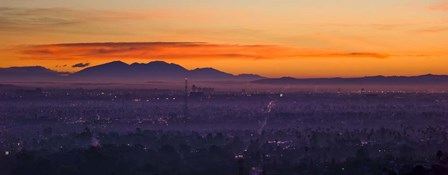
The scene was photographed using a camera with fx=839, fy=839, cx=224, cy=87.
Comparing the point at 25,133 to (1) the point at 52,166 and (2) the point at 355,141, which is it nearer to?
(2) the point at 355,141

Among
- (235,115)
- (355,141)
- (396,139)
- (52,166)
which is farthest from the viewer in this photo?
(235,115)

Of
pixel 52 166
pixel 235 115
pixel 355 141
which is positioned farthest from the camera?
pixel 235 115

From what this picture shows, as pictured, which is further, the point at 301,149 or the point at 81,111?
the point at 81,111

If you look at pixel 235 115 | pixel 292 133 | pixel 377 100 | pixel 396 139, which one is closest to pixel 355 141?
pixel 396 139

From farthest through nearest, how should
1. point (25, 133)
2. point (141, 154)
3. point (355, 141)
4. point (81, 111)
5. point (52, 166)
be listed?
point (81, 111) → point (25, 133) → point (355, 141) → point (141, 154) → point (52, 166)

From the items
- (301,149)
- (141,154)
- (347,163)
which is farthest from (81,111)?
A: (347,163)

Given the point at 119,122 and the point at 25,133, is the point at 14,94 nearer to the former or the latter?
the point at 119,122

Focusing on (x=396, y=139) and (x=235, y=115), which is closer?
(x=396, y=139)

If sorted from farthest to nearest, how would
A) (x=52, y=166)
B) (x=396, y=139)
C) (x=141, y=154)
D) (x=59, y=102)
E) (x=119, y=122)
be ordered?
1. (x=59, y=102)
2. (x=119, y=122)
3. (x=396, y=139)
4. (x=141, y=154)
5. (x=52, y=166)

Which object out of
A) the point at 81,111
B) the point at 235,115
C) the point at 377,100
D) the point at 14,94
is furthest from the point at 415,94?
the point at 14,94
